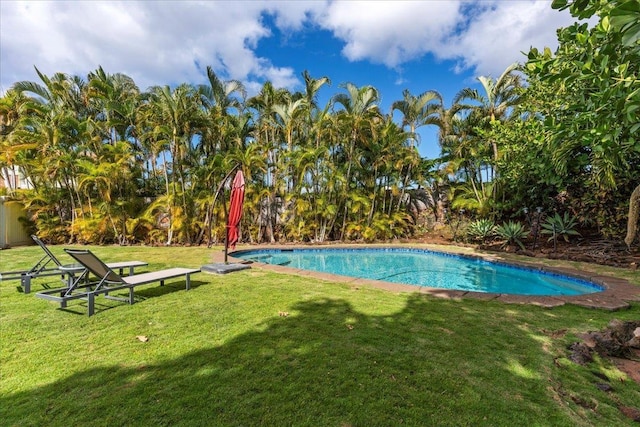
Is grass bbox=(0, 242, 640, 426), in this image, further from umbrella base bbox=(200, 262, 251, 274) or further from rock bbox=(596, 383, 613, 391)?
umbrella base bbox=(200, 262, 251, 274)

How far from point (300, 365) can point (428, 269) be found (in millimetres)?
8524

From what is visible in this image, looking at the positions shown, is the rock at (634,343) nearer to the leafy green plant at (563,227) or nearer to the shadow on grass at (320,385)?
the shadow on grass at (320,385)

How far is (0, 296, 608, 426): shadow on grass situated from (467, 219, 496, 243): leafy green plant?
1118 cm

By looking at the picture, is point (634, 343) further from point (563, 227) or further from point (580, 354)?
point (563, 227)

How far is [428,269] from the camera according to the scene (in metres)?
10.3

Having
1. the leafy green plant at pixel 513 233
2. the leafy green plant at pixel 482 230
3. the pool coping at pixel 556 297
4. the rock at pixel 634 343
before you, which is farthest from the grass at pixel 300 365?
the leafy green plant at pixel 482 230

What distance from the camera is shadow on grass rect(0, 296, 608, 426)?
2.08 meters

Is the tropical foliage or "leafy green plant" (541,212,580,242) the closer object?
"leafy green plant" (541,212,580,242)

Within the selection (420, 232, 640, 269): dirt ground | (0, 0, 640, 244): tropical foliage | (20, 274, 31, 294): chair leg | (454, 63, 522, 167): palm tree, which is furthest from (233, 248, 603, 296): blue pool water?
(20, 274, 31, 294): chair leg

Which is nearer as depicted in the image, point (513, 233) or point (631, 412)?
point (631, 412)

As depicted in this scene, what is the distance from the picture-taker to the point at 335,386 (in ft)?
7.96

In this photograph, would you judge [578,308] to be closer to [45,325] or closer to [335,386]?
[335,386]

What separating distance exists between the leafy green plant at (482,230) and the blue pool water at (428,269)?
2.68m

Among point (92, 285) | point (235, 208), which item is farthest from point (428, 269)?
point (92, 285)
